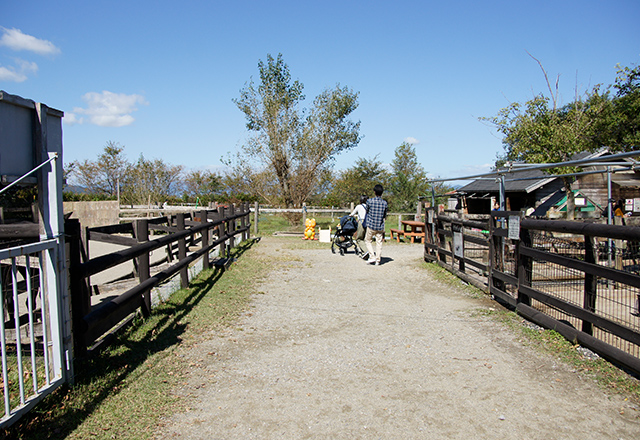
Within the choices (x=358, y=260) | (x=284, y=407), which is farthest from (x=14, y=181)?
(x=358, y=260)

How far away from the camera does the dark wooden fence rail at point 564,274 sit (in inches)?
169

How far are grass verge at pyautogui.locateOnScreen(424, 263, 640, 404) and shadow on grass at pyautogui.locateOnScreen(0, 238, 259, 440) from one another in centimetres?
402

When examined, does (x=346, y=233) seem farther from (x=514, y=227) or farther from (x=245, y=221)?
(x=514, y=227)

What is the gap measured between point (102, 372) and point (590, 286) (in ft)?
15.9

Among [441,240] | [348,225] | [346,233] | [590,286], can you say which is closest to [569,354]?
[590,286]

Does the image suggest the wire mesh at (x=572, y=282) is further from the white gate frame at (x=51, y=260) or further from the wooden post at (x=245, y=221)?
the wooden post at (x=245, y=221)

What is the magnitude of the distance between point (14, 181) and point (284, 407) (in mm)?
2546

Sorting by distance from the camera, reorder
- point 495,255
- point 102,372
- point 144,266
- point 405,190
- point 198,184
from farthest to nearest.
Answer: point 198,184 → point 405,190 → point 495,255 → point 144,266 → point 102,372

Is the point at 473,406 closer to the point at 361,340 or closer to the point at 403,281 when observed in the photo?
the point at 361,340

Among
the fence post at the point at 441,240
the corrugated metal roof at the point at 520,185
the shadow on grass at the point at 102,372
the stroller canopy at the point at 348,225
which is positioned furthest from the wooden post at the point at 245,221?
the corrugated metal roof at the point at 520,185

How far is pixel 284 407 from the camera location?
3545 millimetres

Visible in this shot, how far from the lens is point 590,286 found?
15.6 feet

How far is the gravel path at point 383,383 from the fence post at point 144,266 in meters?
1.10

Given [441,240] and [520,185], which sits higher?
[520,185]
